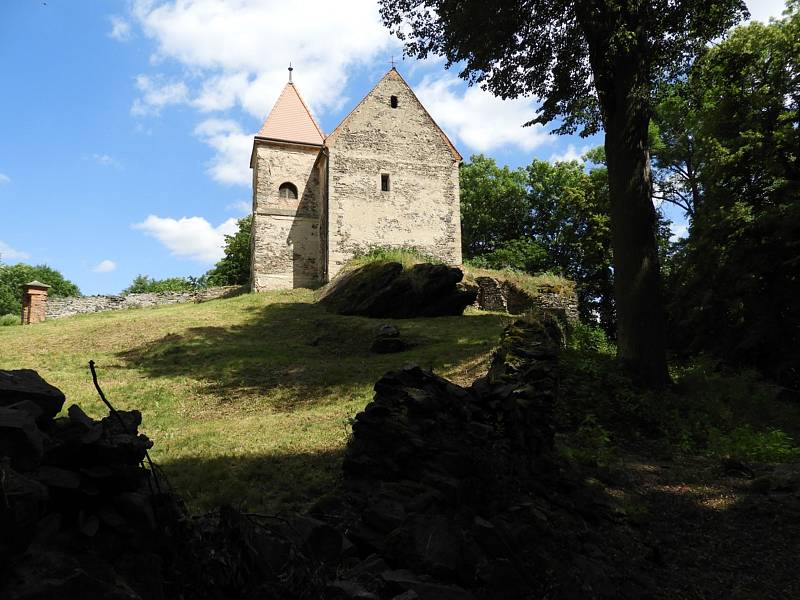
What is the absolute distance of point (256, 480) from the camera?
5.32m

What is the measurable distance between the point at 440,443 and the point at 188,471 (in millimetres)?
2812

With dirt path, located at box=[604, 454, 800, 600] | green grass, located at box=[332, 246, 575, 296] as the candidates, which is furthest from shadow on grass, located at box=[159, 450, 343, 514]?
green grass, located at box=[332, 246, 575, 296]

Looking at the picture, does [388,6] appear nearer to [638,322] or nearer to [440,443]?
[638,322]

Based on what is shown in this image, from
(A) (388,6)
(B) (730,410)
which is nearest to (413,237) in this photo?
(A) (388,6)

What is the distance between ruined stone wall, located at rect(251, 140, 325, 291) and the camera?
92.1 ft

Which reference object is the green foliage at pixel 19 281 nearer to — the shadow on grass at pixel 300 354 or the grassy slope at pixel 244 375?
the grassy slope at pixel 244 375

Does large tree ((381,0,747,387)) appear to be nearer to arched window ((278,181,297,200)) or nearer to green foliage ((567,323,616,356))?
green foliage ((567,323,616,356))

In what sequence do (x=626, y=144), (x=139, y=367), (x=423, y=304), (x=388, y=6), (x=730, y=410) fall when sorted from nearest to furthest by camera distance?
(x=730, y=410) → (x=626, y=144) → (x=388, y=6) → (x=139, y=367) → (x=423, y=304)

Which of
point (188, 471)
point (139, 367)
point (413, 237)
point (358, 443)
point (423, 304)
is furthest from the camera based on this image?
point (413, 237)

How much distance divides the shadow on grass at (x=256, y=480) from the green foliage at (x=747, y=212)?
12.4 m

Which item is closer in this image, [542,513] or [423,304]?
[542,513]

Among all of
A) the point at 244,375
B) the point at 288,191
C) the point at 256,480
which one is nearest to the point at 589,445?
the point at 256,480

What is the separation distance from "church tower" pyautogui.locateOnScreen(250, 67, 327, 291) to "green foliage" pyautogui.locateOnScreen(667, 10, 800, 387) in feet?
55.8

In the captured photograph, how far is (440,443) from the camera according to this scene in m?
4.96
